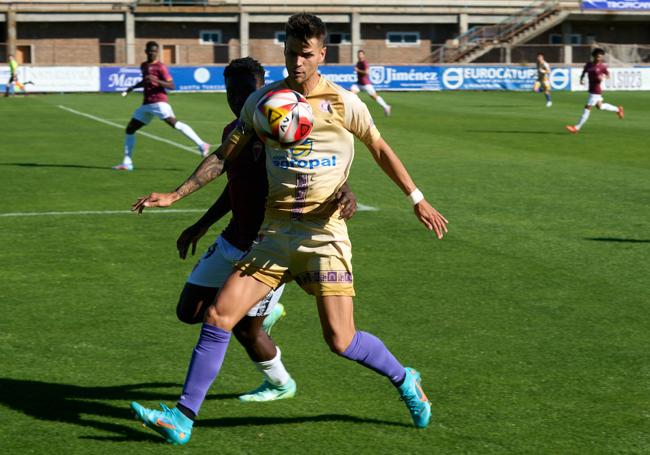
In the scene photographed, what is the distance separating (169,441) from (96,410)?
789 millimetres

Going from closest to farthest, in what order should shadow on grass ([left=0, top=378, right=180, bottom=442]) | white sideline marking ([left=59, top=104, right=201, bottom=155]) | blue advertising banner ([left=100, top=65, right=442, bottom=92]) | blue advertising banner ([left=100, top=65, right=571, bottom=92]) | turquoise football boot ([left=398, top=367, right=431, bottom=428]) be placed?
1. turquoise football boot ([left=398, top=367, right=431, bottom=428])
2. shadow on grass ([left=0, top=378, right=180, bottom=442])
3. white sideline marking ([left=59, top=104, right=201, bottom=155])
4. blue advertising banner ([left=100, top=65, right=442, bottom=92])
5. blue advertising banner ([left=100, top=65, right=571, bottom=92])

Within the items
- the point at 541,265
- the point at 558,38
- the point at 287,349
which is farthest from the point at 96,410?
the point at 558,38

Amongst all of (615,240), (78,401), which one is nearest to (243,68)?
(78,401)

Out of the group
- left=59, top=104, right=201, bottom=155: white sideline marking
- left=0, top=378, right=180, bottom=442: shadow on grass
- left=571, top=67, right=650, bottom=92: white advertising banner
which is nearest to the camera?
left=0, top=378, right=180, bottom=442: shadow on grass

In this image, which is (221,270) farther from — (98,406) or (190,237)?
(98,406)

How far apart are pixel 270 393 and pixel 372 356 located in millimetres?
925

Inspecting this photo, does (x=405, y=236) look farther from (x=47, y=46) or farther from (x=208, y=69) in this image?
(x=47, y=46)

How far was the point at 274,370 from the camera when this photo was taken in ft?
19.9

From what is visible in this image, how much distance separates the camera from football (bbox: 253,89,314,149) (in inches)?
203

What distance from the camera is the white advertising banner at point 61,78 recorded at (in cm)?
5019

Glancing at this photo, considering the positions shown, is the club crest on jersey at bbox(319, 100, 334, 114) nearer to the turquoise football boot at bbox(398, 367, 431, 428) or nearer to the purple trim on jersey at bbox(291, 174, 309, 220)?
the purple trim on jersey at bbox(291, 174, 309, 220)

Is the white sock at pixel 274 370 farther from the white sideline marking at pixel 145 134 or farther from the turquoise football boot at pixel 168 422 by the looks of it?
the white sideline marking at pixel 145 134

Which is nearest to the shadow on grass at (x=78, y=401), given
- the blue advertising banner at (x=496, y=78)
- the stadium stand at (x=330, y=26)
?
the blue advertising banner at (x=496, y=78)

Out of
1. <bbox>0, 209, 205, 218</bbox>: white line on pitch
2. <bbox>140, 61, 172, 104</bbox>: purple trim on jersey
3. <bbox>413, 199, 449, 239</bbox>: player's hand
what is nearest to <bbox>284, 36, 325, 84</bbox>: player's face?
<bbox>413, 199, 449, 239</bbox>: player's hand
